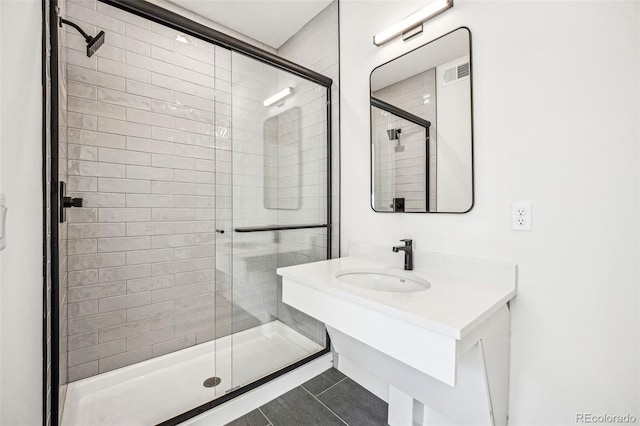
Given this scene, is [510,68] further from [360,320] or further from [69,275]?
[69,275]

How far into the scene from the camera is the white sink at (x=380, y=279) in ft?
4.74

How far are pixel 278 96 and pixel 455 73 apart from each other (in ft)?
3.36

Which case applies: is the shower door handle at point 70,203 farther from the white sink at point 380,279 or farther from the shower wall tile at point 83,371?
the white sink at point 380,279

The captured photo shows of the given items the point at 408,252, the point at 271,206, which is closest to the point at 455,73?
the point at 408,252

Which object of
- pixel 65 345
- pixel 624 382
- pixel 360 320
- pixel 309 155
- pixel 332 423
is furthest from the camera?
pixel 309 155

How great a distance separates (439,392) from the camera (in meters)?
1.24

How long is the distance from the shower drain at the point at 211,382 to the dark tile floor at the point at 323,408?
0.25 meters

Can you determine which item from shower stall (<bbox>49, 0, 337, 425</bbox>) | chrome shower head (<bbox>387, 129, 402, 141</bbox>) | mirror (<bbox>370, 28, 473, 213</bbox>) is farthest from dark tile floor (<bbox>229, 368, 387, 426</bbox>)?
chrome shower head (<bbox>387, 129, 402, 141</bbox>)

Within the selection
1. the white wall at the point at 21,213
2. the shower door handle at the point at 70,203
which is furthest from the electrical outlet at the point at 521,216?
the shower door handle at the point at 70,203

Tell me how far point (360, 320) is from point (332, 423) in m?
0.77

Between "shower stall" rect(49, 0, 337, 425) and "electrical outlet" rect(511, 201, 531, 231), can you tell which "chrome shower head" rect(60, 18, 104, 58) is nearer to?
"shower stall" rect(49, 0, 337, 425)

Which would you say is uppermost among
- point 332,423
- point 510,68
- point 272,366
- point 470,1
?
point 470,1

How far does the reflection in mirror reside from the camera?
1.78 m

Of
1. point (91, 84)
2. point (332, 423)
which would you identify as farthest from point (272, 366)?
point (91, 84)
